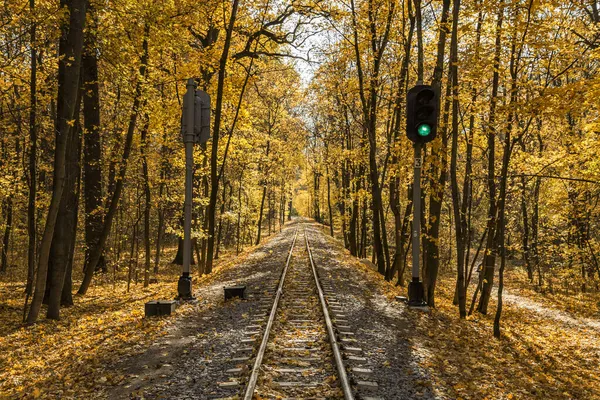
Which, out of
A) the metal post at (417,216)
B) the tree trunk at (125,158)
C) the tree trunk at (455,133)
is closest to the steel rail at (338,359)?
the metal post at (417,216)

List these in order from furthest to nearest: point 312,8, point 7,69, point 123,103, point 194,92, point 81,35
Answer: point 312,8 < point 123,103 < point 194,92 < point 7,69 < point 81,35

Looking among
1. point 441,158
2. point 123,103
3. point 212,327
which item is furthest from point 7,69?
point 441,158

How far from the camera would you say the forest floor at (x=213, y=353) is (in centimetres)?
530

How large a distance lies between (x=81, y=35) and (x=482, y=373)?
961cm

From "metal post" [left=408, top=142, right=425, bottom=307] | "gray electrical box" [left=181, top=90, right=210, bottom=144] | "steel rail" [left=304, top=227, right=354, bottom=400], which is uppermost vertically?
"gray electrical box" [left=181, top=90, right=210, bottom=144]

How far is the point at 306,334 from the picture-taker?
7.09 metres

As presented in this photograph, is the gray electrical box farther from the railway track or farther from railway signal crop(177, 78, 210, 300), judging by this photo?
the railway track

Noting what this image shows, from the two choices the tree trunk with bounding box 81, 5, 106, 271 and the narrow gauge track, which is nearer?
the narrow gauge track

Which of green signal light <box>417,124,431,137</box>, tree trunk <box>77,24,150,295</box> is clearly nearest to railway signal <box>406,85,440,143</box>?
green signal light <box>417,124,431,137</box>

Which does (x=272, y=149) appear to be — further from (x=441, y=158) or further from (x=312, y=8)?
(x=441, y=158)

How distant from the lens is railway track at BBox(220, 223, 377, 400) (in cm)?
486

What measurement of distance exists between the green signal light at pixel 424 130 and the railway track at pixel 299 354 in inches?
165

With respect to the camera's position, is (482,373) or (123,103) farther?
(123,103)

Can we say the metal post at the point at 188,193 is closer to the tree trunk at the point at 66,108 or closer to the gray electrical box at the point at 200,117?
the gray electrical box at the point at 200,117
